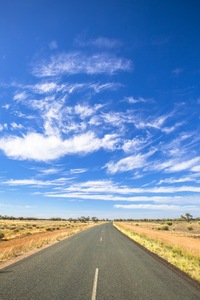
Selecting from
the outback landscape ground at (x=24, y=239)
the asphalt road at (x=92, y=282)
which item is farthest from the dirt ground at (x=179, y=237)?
the outback landscape ground at (x=24, y=239)

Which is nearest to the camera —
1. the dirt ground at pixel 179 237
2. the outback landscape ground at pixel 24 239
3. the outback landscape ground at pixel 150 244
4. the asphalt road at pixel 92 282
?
the asphalt road at pixel 92 282

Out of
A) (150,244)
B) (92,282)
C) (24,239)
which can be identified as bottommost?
(92,282)

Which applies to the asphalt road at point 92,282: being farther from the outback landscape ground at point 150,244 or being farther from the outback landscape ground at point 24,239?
the outback landscape ground at point 24,239

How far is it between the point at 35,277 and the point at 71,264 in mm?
3376

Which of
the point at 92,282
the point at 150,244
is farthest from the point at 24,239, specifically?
the point at 92,282

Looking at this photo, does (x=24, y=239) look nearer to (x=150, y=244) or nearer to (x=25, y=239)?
(x=25, y=239)

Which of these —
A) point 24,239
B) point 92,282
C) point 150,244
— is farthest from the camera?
point 24,239

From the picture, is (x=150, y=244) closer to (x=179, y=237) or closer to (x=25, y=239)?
(x=179, y=237)

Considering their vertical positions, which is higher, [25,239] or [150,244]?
[25,239]

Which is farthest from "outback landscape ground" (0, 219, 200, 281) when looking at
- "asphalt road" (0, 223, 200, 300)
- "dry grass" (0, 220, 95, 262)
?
"asphalt road" (0, 223, 200, 300)

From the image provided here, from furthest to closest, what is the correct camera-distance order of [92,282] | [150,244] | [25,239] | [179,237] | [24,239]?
[179,237]
[24,239]
[25,239]
[150,244]
[92,282]

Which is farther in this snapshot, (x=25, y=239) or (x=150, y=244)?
(x=25, y=239)

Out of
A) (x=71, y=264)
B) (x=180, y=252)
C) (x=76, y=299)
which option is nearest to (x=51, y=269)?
(x=71, y=264)

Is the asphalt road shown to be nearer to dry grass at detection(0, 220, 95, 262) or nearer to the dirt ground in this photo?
dry grass at detection(0, 220, 95, 262)
